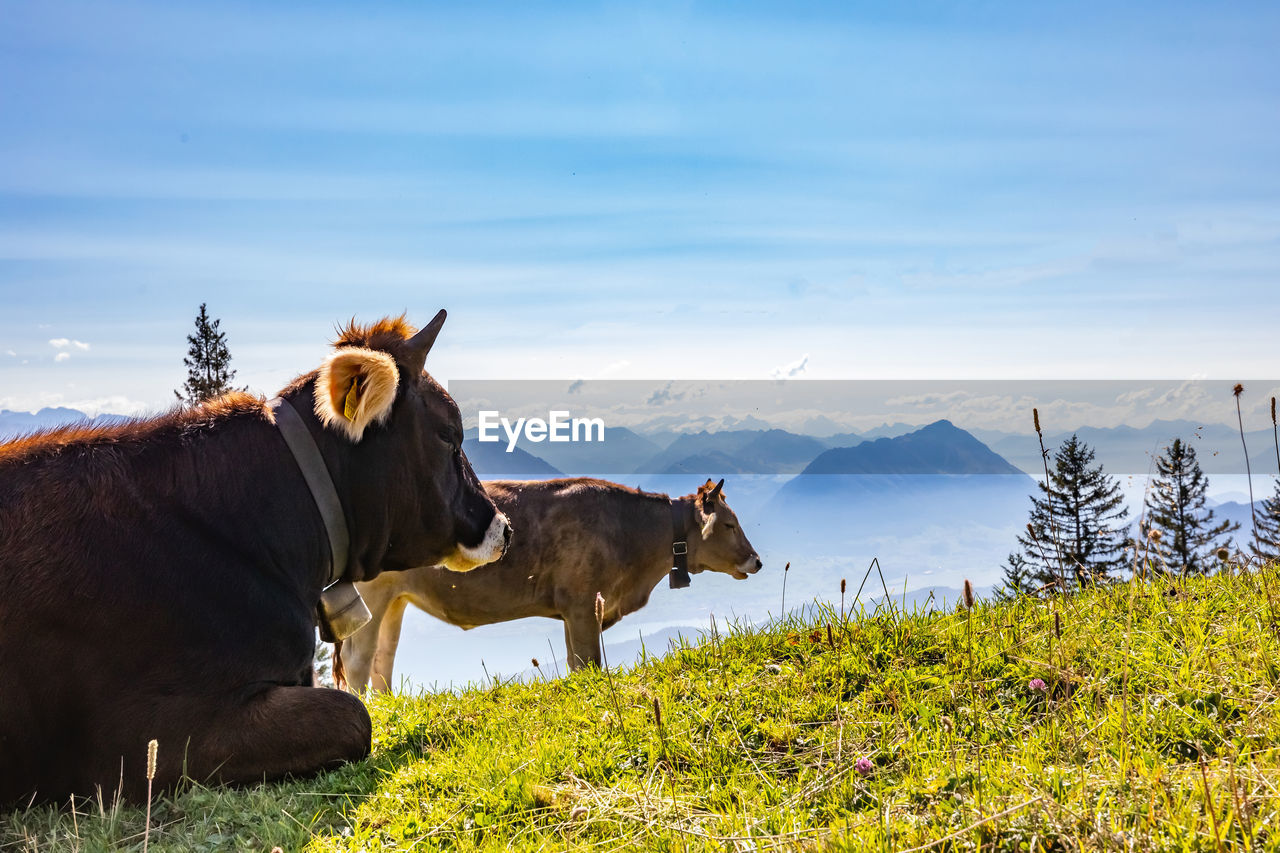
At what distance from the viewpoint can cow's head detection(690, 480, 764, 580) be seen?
53.9 ft

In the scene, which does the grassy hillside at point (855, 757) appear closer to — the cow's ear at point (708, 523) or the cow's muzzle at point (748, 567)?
the cow's ear at point (708, 523)

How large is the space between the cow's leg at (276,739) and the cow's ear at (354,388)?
1.61 metres

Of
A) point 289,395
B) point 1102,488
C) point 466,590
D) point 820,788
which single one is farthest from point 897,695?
point 1102,488

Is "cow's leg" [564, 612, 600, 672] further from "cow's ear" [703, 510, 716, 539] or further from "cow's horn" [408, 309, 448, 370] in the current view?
"cow's horn" [408, 309, 448, 370]

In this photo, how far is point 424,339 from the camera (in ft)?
22.4

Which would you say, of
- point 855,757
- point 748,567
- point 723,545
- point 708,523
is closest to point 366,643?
point 708,523

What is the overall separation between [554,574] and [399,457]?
317 inches

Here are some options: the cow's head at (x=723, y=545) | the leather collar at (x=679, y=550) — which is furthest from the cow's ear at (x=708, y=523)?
the leather collar at (x=679, y=550)

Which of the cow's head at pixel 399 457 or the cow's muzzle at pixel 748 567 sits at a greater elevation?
the cow's head at pixel 399 457

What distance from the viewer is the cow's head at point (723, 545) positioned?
53.9 feet

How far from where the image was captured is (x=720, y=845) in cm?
379

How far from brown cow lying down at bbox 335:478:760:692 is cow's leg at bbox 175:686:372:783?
7.67 m

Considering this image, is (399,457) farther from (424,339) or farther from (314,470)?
(424,339)

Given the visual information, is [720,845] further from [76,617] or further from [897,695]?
[76,617]
